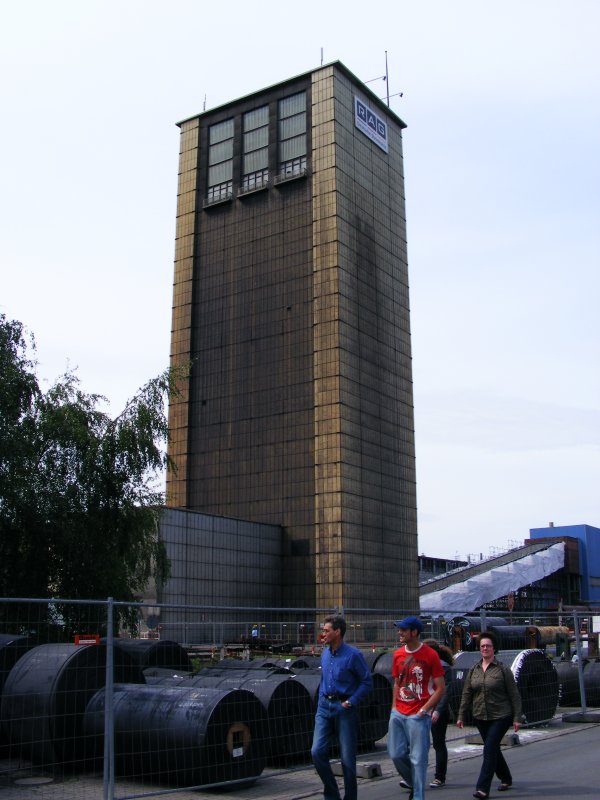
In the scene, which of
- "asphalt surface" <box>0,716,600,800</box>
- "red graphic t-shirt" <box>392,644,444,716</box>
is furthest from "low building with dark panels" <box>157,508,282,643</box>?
"red graphic t-shirt" <box>392,644,444,716</box>

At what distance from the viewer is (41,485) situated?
76.8 ft

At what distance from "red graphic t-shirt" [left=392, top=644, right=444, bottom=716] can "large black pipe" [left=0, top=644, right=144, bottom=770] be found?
4370 millimetres

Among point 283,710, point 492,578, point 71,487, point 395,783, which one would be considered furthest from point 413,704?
point 492,578

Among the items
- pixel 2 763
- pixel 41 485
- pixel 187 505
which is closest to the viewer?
pixel 2 763

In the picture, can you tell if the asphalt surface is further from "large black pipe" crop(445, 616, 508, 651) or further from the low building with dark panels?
the low building with dark panels

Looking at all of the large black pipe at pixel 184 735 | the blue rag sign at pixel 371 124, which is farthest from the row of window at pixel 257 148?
the large black pipe at pixel 184 735

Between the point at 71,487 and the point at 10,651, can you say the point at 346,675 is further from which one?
the point at 71,487

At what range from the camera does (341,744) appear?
7945mm

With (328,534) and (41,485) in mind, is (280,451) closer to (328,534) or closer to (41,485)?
(328,534)

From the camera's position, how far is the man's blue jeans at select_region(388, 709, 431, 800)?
788 centimetres

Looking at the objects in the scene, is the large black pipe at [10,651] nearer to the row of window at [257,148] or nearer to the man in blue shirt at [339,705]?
the man in blue shirt at [339,705]

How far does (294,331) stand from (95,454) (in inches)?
1850

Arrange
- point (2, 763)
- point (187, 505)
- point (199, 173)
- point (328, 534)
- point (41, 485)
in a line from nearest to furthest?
point (2, 763)
point (41, 485)
point (328, 534)
point (187, 505)
point (199, 173)

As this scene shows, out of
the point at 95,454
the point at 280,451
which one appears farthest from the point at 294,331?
the point at 95,454
